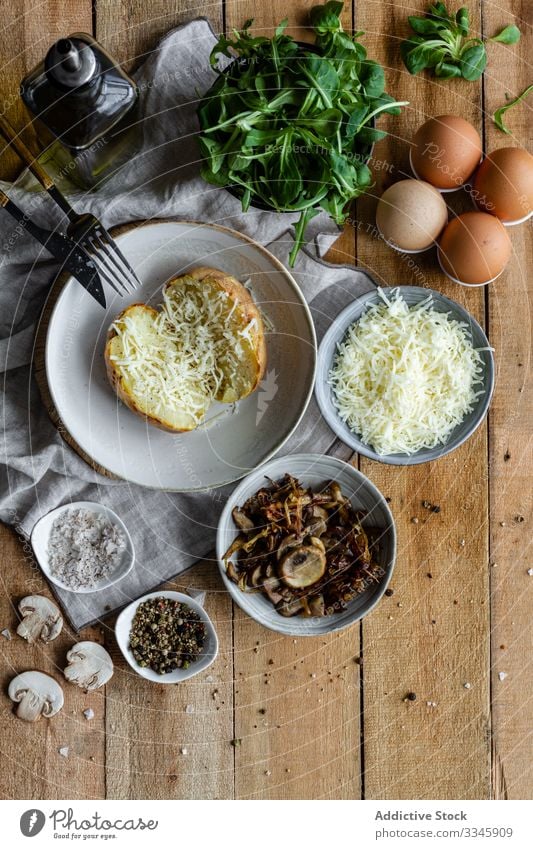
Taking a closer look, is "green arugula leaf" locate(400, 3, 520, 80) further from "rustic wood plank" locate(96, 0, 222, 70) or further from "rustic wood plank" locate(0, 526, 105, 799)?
"rustic wood plank" locate(0, 526, 105, 799)

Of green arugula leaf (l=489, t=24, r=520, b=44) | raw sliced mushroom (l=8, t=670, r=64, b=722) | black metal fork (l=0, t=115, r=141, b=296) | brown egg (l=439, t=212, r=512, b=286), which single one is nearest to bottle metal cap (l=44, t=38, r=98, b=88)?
black metal fork (l=0, t=115, r=141, b=296)

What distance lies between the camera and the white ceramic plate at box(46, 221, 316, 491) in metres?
1.17

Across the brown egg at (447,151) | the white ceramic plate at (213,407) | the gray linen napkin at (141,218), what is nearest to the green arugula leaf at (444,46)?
the brown egg at (447,151)

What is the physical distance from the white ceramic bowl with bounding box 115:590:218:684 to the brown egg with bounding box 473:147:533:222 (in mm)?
862

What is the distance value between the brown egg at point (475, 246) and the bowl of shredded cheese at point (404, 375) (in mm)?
61

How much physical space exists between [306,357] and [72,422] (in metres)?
0.41

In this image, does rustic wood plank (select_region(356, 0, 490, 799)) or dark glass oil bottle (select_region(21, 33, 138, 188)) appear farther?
rustic wood plank (select_region(356, 0, 490, 799))

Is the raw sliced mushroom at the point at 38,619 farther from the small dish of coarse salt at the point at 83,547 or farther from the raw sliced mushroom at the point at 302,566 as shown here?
the raw sliced mushroom at the point at 302,566

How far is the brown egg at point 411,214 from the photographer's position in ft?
3.81

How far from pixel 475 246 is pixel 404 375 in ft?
0.80

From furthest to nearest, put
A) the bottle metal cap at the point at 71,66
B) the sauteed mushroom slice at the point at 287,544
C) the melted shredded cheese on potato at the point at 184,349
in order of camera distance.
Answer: the sauteed mushroom slice at the point at 287,544
the melted shredded cheese on potato at the point at 184,349
the bottle metal cap at the point at 71,66

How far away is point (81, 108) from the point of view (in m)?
1.05

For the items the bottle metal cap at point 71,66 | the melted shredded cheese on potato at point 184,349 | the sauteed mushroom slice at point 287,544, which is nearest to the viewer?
the bottle metal cap at point 71,66
